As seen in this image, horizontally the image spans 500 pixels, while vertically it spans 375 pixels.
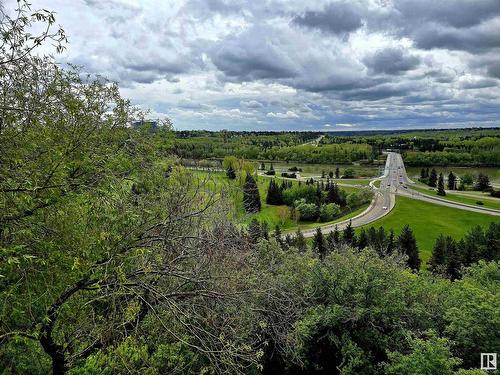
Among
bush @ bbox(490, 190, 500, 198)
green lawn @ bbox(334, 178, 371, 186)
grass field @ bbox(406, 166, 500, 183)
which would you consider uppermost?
grass field @ bbox(406, 166, 500, 183)

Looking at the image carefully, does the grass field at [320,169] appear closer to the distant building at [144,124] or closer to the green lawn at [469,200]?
the green lawn at [469,200]

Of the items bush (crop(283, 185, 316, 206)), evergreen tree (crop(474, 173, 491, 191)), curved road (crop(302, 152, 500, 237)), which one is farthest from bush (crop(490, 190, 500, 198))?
bush (crop(283, 185, 316, 206))

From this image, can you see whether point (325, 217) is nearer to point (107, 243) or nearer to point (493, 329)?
point (493, 329)

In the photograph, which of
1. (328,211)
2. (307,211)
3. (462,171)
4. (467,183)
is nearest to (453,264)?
(328,211)

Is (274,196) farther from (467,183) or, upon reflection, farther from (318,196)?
(467,183)

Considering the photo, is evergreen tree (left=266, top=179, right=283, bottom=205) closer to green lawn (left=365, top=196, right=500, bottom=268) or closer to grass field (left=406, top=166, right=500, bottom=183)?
green lawn (left=365, top=196, right=500, bottom=268)

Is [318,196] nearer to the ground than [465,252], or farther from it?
farther from it
